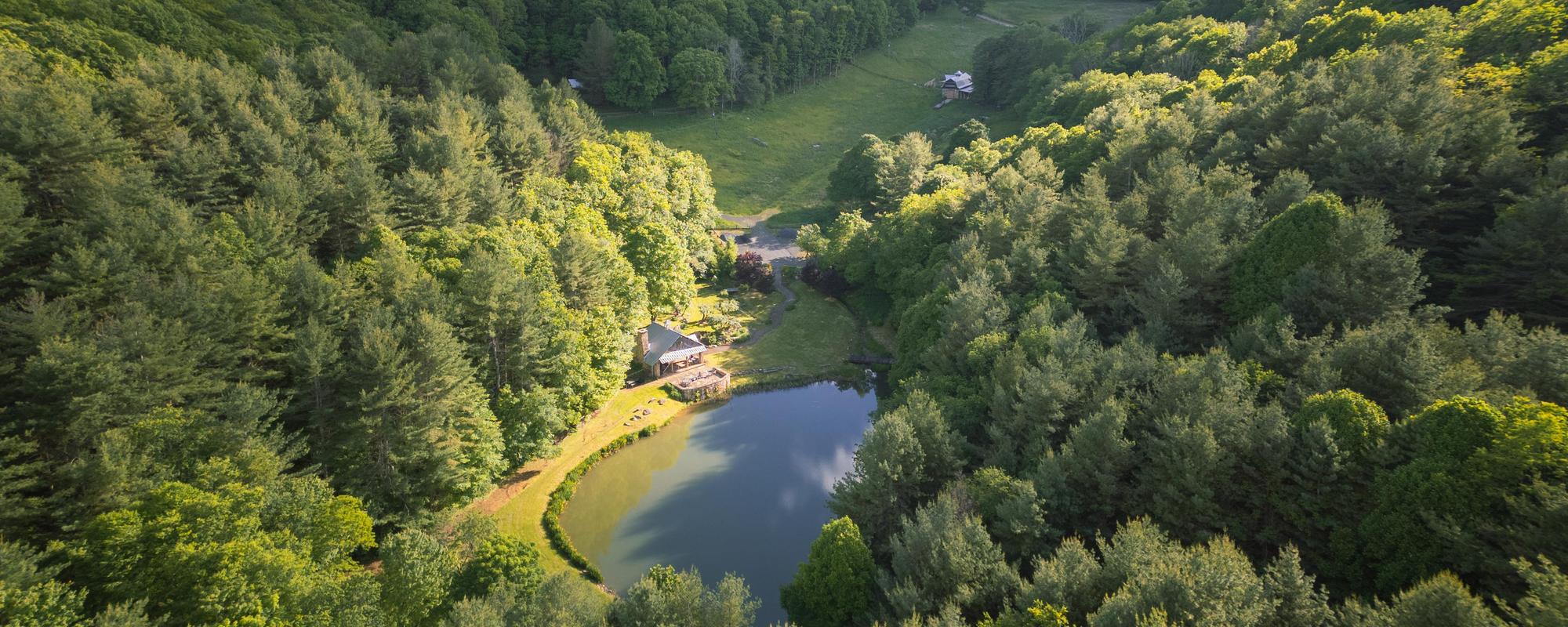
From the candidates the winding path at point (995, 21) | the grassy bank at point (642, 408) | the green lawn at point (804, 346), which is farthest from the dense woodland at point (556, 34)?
the green lawn at point (804, 346)

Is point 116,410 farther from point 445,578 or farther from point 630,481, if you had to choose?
point 630,481

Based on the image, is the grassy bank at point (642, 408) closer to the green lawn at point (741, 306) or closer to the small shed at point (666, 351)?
the green lawn at point (741, 306)

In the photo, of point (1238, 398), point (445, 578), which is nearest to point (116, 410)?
point (445, 578)

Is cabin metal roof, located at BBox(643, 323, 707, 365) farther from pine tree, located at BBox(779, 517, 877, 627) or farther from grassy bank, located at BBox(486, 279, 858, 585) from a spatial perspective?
pine tree, located at BBox(779, 517, 877, 627)

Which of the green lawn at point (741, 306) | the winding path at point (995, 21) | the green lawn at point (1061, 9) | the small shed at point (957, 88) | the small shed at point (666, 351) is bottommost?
the green lawn at point (741, 306)

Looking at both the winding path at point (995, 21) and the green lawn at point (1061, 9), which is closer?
the green lawn at point (1061, 9)
